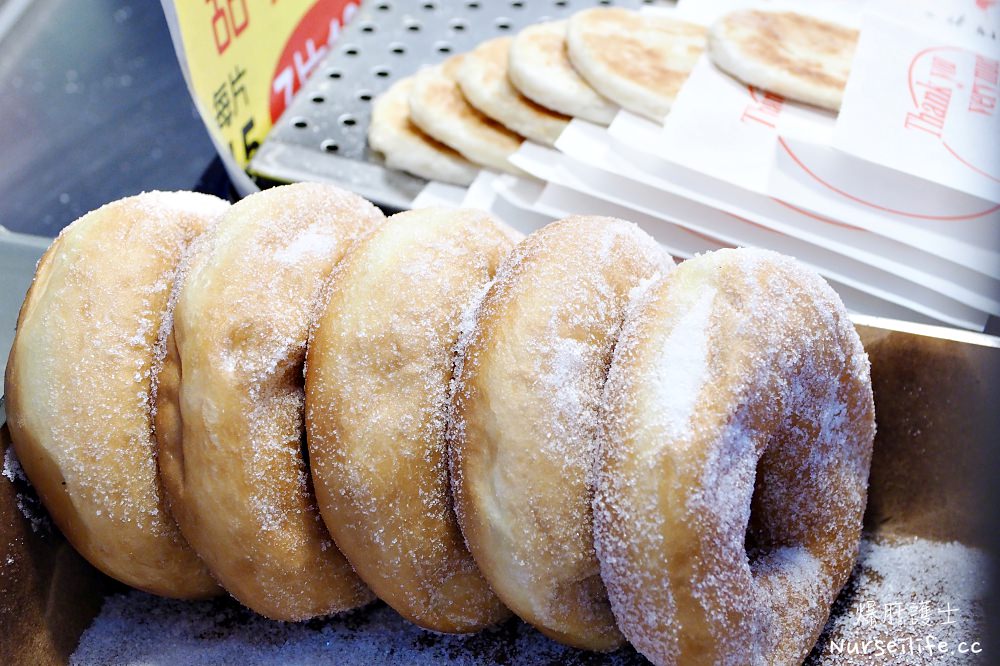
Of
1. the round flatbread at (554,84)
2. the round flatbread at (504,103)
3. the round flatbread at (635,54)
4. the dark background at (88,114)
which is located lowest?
the dark background at (88,114)

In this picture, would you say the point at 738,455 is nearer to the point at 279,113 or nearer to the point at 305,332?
the point at 305,332

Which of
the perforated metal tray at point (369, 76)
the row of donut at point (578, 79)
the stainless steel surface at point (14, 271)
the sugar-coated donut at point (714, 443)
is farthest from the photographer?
the perforated metal tray at point (369, 76)

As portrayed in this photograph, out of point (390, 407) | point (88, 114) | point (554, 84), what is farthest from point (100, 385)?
point (88, 114)

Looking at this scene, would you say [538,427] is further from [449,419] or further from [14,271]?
[14,271]

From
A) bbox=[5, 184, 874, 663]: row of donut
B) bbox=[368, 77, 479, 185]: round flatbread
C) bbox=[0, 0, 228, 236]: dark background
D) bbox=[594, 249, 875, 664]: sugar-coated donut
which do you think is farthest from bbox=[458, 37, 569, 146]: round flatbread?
bbox=[594, 249, 875, 664]: sugar-coated donut

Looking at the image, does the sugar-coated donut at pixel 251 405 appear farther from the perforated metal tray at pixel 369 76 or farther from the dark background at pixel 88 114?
the dark background at pixel 88 114

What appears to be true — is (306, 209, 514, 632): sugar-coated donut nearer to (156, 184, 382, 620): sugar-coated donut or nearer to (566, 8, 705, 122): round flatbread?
(156, 184, 382, 620): sugar-coated donut

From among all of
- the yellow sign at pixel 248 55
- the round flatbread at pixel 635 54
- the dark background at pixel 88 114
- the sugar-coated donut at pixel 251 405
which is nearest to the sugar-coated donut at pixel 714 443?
the sugar-coated donut at pixel 251 405
